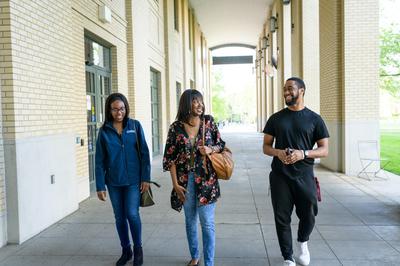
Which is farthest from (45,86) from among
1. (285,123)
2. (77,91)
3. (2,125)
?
(285,123)

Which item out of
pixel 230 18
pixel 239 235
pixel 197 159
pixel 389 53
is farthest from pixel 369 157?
pixel 230 18

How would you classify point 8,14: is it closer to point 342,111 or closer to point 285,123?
point 285,123

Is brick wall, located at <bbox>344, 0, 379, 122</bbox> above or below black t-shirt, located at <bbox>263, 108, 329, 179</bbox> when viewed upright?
above

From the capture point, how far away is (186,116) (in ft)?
13.1

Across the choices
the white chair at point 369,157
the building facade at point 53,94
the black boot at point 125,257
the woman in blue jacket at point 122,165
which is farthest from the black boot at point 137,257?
the white chair at point 369,157

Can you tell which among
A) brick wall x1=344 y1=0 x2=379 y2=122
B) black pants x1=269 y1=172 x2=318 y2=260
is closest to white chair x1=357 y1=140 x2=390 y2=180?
brick wall x1=344 y1=0 x2=379 y2=122

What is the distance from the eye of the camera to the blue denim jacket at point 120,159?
4344 mm

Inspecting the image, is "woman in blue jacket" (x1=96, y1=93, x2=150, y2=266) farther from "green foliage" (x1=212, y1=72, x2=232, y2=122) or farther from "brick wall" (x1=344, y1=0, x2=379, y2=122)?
"green foliage" (x1=212, y1=72, x2=232, y2=122)

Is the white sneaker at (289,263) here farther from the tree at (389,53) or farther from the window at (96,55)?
the tree at (389,53)

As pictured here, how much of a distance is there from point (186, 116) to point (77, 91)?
4328mm

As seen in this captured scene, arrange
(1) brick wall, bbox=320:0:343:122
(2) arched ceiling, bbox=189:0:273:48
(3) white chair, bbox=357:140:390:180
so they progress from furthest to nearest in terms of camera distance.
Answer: (2) arched ceiling, bbox=189:0:273:48, (1) brick wall, bbox=320:0:343:122, (3) white chair, bbox=357:140:390:180

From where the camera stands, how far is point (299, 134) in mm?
4117

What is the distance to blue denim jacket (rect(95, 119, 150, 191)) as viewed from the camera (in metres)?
4.34

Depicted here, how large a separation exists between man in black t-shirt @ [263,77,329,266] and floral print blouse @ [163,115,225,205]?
0.63 meters
